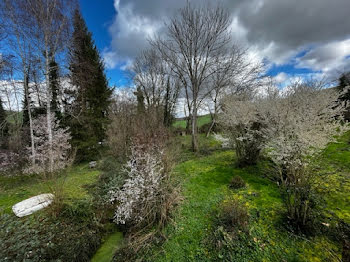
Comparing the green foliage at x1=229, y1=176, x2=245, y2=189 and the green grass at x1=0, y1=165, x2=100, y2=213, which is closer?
the green grass at x1=0, y1=165, x2=100, y2=213

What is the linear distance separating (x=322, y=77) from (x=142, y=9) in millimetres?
8816

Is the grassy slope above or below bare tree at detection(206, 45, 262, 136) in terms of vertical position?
below

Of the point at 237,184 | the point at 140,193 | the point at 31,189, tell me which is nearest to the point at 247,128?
the point at 237,184

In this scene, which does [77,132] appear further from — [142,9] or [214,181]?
[214,181]

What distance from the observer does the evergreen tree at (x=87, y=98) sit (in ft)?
28.6

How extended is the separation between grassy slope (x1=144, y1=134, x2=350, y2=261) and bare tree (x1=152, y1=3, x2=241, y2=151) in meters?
5.68

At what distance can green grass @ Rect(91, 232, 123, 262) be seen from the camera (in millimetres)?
2559

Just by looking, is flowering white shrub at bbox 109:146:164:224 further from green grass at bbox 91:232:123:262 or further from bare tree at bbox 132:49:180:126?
bare tree at bbox 132:49:180:126

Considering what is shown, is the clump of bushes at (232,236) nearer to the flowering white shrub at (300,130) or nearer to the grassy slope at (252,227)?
the grassy slope at (252,227)

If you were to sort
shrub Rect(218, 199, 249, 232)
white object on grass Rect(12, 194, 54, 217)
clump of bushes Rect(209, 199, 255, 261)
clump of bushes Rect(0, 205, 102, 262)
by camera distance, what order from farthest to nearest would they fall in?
white object on grass Rect(12, 194, 54, 217), shrub Rect(218, 199, 249, 232), clump of bushes Rect(209, 199, 255, 261), clump of bushes Rect(0, 205, 102, 262)

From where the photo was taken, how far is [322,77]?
13.3 feet

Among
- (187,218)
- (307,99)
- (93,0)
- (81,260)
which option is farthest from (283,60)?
(81,260)

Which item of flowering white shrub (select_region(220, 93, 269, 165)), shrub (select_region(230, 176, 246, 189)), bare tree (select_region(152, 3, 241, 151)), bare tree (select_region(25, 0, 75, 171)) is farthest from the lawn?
bare tree (select_region(25, 0, 75, 171))

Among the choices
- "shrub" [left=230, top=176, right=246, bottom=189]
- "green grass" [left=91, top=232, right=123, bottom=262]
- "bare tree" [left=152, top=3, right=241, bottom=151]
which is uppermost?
"bare tree" [left=152, top=3, right=241, bottom=151]
